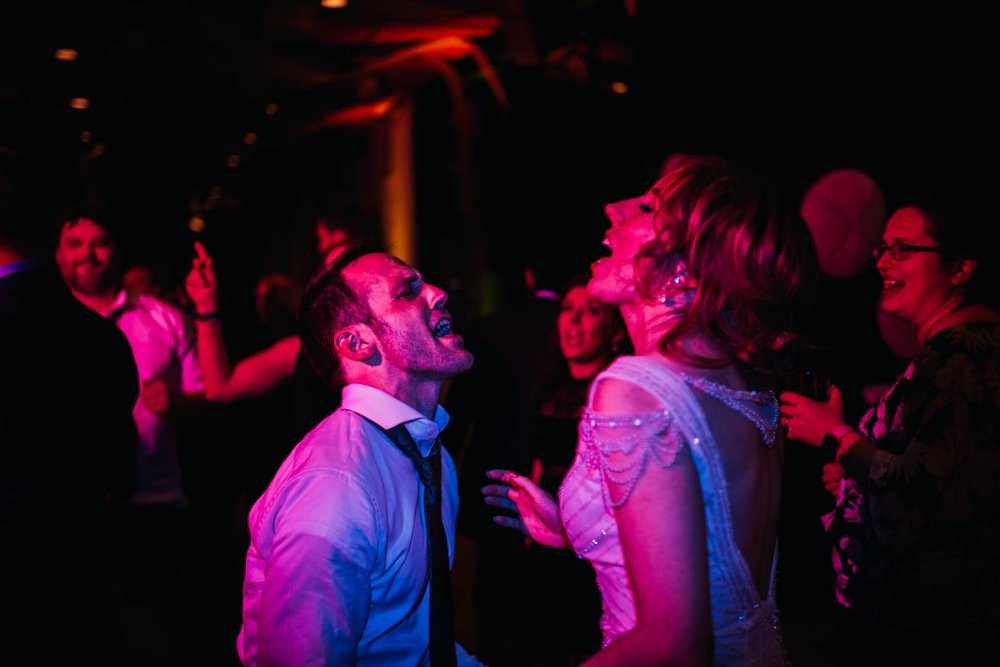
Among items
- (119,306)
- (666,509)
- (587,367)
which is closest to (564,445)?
(587,367)

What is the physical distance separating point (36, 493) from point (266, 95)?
9.92m

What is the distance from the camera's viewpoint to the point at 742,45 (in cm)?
508

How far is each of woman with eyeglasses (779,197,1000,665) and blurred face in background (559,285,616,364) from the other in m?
1.14

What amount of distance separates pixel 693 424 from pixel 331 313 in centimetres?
111

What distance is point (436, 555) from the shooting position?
72.2 inches

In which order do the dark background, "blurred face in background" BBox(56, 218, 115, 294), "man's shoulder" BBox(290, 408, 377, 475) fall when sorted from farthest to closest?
1. the dark background
2. "blurred face in background" BBox(56, 218, 115, 294)
3. "man's shoulder" BBox(290, 408, 377, 475)

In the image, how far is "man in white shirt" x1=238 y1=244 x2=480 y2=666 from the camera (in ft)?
4.97

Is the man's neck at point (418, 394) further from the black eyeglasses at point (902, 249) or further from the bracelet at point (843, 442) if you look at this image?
the black eyeglasses at point (902, 249)

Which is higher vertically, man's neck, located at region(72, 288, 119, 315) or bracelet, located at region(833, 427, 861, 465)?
man's neck, located at region(72, 288, 119, 315)

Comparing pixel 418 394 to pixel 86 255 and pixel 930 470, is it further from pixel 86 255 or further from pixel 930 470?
pixel 86 255

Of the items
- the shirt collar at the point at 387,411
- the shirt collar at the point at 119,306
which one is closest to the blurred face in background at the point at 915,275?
the shirt collar at the point at 387,411

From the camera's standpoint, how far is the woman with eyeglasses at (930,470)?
2281 millimetres

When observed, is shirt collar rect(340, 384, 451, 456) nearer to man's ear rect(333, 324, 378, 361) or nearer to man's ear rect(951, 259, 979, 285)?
man's ear rect(333, 324, 378, 361)

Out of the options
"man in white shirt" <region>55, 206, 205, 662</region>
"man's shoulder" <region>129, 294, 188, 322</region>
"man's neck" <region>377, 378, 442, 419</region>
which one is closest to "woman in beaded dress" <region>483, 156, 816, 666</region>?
"man's neck" <region>377, 378, 442, 419</region>
